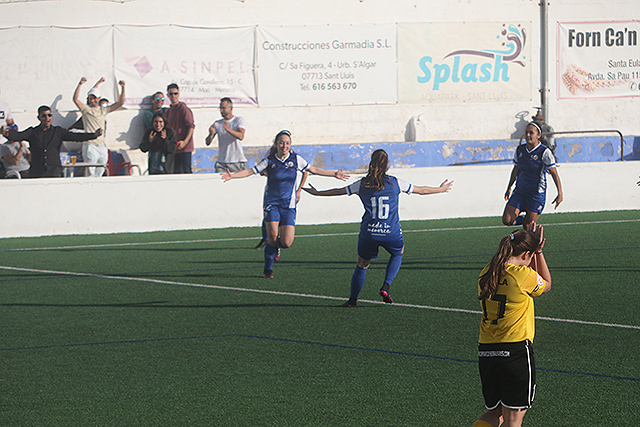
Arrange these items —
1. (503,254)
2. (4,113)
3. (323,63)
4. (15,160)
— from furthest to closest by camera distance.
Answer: (323,63) → (4,113) → (15,160) → (503,254)

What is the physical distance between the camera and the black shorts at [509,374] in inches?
171

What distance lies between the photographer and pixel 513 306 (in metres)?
4.50

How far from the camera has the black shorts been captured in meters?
4.36

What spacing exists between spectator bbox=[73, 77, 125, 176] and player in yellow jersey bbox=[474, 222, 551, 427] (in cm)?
1582

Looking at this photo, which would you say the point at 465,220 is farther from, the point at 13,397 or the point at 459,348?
the point at 13,397

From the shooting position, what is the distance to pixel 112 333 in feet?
26.9

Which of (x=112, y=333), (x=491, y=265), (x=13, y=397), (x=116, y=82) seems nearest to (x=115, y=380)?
(x=13, y=397)

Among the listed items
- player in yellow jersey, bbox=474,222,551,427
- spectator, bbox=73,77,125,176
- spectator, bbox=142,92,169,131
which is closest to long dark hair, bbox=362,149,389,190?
player in yellow jersey, bbox=474,222,551,427

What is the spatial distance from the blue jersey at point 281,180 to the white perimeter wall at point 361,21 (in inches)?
461

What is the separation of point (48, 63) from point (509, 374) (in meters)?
20.2

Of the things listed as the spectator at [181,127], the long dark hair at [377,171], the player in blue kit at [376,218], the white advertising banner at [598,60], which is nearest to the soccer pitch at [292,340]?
the player in blue kit at [376,218]

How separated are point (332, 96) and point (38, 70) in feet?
26.0

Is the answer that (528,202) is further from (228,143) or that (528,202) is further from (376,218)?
(228,143)

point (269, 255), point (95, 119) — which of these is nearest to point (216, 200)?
point (95, 119)
